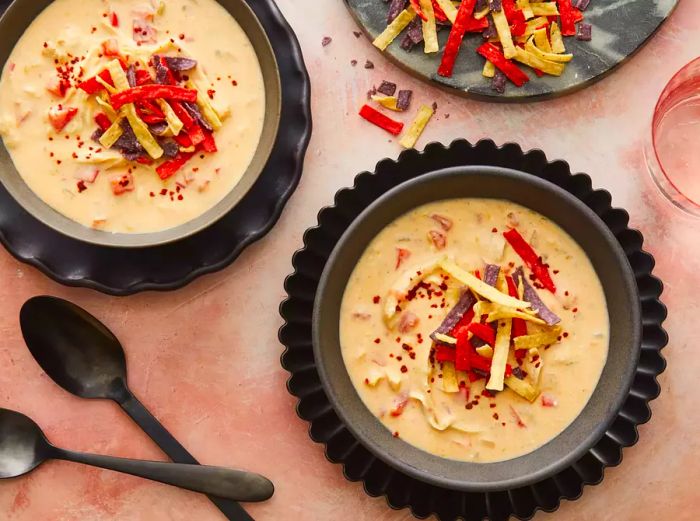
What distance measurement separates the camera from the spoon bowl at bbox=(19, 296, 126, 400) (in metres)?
2.64

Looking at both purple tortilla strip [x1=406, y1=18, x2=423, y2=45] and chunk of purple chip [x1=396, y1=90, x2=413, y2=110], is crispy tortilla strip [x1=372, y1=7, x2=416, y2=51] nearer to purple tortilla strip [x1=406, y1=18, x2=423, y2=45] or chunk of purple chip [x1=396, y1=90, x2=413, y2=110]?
purple tortilla strip [x1=406, y1=18, x2=423, y2=45]

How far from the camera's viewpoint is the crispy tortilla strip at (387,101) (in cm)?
267

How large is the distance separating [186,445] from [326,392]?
636 mm

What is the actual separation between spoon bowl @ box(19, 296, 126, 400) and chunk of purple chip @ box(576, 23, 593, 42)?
5.65ft

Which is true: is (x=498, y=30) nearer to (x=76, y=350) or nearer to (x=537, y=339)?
(x=537, y=339)

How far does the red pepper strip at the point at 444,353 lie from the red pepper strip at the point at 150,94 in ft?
3.30

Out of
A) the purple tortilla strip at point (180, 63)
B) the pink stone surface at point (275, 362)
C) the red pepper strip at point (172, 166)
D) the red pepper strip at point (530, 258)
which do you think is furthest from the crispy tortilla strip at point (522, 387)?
the purple tortilla strip at point (180, 63)

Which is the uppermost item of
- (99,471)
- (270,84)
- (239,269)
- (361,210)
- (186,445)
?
(270,84)

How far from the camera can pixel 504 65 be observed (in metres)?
2.62

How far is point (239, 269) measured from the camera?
8.85 feet

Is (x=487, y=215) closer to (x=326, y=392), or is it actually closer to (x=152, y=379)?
(x=326, y=392)

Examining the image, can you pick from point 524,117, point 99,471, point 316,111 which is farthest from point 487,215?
point 99,471

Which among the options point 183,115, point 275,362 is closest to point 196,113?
point 183,115

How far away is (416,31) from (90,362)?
144cm
